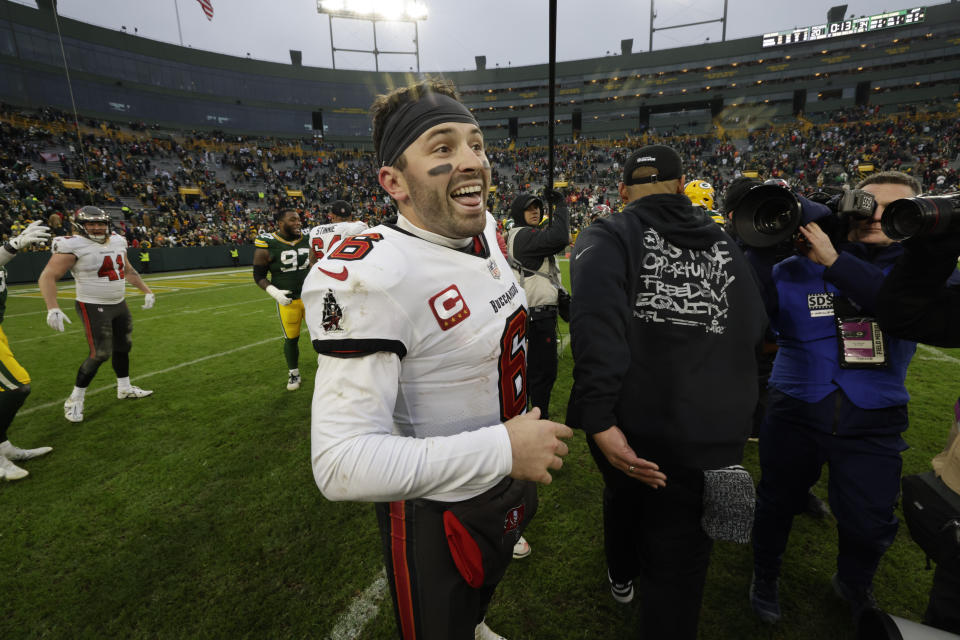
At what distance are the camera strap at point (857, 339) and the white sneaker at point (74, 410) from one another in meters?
6.94

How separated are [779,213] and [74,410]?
6.77 meters

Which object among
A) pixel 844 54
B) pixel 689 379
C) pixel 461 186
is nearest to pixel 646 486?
pixel 689 379

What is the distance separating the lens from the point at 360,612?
7.71 ft

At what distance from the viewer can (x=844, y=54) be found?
41.2 metres

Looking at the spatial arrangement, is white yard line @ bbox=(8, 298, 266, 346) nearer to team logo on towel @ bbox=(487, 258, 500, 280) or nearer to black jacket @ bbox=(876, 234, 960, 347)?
team logo on towel @ bbox=(487, 258, 500, 280)

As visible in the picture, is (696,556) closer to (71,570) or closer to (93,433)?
(71,570)

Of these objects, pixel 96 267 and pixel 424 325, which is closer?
pixel 424 325

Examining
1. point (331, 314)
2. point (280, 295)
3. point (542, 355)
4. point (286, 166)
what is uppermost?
point (286, 166)

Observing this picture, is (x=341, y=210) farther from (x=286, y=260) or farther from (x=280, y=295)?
(x=280, y=295)

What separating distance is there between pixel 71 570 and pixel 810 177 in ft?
149

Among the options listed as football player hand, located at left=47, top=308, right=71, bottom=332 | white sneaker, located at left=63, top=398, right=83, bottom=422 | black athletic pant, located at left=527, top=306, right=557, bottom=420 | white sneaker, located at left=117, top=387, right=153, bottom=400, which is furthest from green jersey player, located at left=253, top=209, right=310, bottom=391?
black athletic pant, located at left=527, top=306, right=557, bottom=420

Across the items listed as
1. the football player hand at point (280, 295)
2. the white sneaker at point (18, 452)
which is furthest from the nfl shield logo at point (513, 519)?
the white sneaker at point (18, 452)

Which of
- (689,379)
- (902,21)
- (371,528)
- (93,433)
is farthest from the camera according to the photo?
(902,21)

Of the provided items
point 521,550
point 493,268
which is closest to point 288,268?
point 521,550
